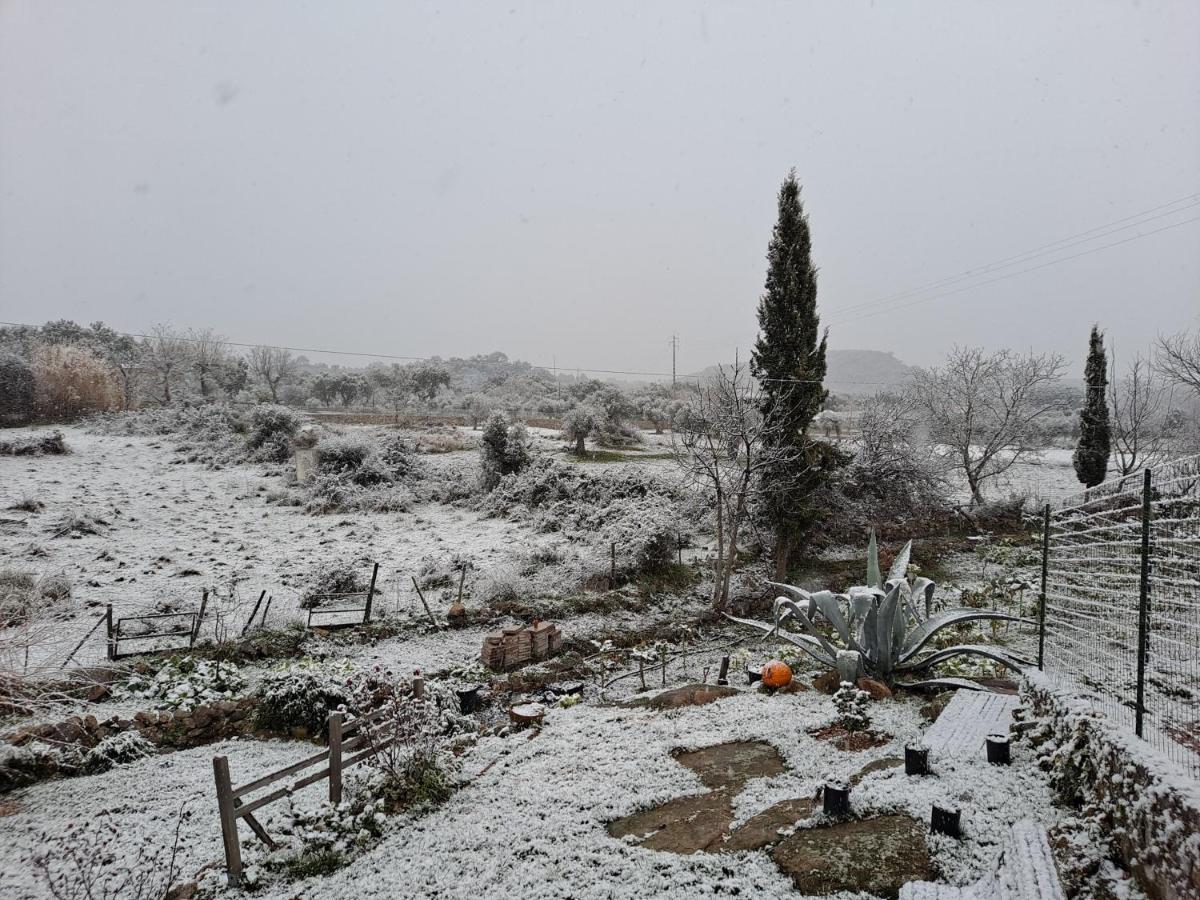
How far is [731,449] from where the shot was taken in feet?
40.8

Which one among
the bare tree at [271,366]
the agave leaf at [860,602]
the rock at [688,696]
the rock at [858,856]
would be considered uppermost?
the bare tree at [271,366]

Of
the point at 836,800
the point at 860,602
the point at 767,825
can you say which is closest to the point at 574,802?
the point at 767,825

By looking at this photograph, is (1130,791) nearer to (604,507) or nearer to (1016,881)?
(1016,881)

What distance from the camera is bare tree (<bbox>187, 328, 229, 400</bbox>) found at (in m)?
34.0

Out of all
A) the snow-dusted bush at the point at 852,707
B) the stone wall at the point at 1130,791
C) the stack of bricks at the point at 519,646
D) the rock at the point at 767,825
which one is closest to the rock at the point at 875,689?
the snow-dusted bush at the point at 852,707

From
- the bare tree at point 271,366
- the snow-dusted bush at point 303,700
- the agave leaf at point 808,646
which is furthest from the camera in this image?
the bare tree at point 271,366

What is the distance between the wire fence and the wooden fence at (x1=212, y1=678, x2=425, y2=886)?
5258mm

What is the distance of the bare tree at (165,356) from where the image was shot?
32406mm

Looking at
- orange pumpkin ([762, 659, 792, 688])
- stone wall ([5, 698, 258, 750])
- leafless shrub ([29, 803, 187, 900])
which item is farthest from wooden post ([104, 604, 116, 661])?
orange pumpkin ([762, 659, 792, 688])

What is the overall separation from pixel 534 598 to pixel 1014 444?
661 inches

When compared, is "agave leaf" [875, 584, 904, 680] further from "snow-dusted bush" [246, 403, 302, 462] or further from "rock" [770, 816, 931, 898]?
"snow-dusted bush" [246, 403, 302, 462]

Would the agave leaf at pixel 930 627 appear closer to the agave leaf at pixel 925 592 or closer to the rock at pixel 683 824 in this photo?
the agave leaf at pixel 925 592

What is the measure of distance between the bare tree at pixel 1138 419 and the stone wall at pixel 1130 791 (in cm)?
1908

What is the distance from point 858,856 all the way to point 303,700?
6.12 m
